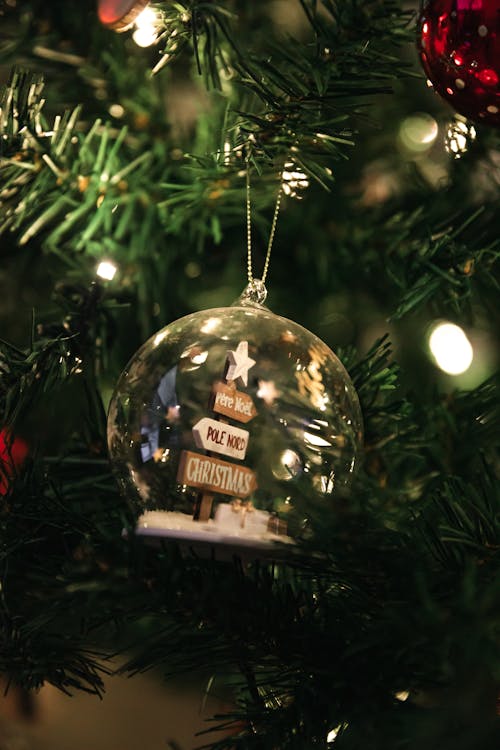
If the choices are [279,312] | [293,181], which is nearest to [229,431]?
[293,181]

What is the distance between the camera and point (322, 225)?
0.88m

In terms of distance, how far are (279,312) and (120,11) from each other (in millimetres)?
401

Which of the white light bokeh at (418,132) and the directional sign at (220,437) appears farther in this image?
the white light bokeh at (418,132)

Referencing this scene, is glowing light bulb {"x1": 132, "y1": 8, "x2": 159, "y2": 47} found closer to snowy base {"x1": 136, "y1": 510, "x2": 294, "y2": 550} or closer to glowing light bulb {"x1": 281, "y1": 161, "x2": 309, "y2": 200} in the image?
glowing light bulb {"x1": 281, "y1": 161, "x2": 309, "y2": 200}

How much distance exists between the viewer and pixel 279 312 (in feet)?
2.97

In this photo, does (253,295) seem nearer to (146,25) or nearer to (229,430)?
(229,430)

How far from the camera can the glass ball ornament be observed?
0.52 metres

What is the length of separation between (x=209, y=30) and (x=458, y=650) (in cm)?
39

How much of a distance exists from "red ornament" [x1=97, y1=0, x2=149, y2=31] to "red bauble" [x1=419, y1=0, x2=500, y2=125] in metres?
0.20

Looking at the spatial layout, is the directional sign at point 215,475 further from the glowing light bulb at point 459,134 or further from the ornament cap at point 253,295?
the glowing light bulb at point 459,134

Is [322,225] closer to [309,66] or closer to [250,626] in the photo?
[309,66]

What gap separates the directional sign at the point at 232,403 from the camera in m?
0.52

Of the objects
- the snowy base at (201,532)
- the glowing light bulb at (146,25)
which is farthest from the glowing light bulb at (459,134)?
the snowy base at (201,532)

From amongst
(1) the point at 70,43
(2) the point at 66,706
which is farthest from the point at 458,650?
(2) the point at 66,706
